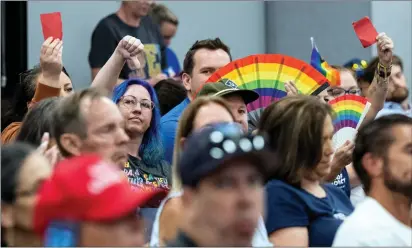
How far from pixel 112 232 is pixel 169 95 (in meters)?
4.21

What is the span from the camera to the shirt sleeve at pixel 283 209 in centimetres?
442

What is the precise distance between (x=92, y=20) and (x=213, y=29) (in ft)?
4.79

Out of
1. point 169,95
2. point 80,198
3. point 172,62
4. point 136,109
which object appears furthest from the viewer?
point 172,62

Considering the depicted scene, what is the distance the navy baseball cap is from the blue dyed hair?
2.27 m

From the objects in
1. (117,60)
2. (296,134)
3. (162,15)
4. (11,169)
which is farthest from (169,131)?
(162,15)

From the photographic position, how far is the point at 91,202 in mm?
2859

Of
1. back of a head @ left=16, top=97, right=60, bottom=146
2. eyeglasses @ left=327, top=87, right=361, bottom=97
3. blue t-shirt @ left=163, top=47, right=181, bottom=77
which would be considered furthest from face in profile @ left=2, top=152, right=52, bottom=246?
blue t-shirt @ left=163, top=47, right=181, bottom=77

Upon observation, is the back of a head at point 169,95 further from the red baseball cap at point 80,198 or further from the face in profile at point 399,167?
the red baseball cap at point 80,198

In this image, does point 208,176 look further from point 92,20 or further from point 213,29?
point 213,29

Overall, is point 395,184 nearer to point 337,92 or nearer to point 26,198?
point 26,198

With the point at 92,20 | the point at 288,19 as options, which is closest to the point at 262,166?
the point at 92,20

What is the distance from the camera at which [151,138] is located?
555 centimetres

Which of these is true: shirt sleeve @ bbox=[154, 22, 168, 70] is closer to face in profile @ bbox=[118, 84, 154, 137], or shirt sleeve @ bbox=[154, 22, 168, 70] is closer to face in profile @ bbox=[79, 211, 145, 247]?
face in profile @ bbox=[118, 84, 154, 137]

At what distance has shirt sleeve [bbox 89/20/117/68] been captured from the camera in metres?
7.91
